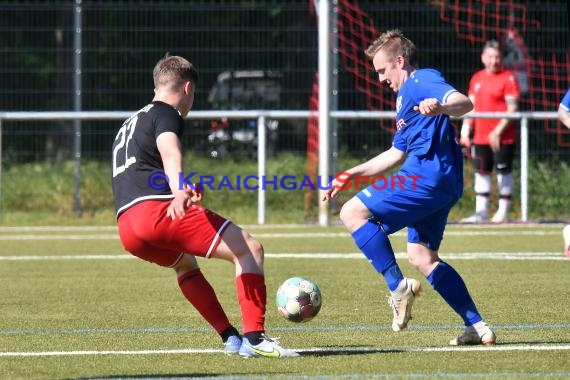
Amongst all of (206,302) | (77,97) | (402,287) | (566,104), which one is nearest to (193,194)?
(206,302)

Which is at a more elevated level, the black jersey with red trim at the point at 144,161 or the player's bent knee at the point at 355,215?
the black jersey with red trim at the point at 144,161

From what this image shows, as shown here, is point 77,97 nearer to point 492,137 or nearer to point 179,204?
point 492,137

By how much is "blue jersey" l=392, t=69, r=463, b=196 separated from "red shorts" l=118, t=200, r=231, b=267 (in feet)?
4.04

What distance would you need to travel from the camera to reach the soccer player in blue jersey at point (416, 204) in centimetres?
703

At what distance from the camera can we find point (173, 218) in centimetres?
632

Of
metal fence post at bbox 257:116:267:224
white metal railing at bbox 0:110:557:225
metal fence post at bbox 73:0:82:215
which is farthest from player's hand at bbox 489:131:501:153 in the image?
metal fence post at bbox 73:0:82:215

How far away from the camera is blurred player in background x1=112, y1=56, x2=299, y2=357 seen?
21.1ft

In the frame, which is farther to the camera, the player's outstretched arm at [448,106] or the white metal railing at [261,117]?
the white metal railing at [261,117]

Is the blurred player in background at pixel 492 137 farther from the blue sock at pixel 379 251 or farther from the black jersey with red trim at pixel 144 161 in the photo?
the black jersey with red trim at pixel 144 161

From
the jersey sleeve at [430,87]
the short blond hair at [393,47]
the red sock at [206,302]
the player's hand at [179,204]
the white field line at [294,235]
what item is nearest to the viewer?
the player's hand at [179,204]

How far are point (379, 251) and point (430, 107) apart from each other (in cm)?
86

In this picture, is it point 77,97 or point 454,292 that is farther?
point 77,97

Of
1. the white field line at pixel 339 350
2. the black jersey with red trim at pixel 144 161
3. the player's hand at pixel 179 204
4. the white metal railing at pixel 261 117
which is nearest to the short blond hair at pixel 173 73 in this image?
the black jersey with red trim at pixel 144 161

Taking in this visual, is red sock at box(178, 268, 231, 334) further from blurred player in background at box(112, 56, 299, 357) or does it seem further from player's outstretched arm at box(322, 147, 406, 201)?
player's outstretched arm at box(322, 147, 406, 201)
